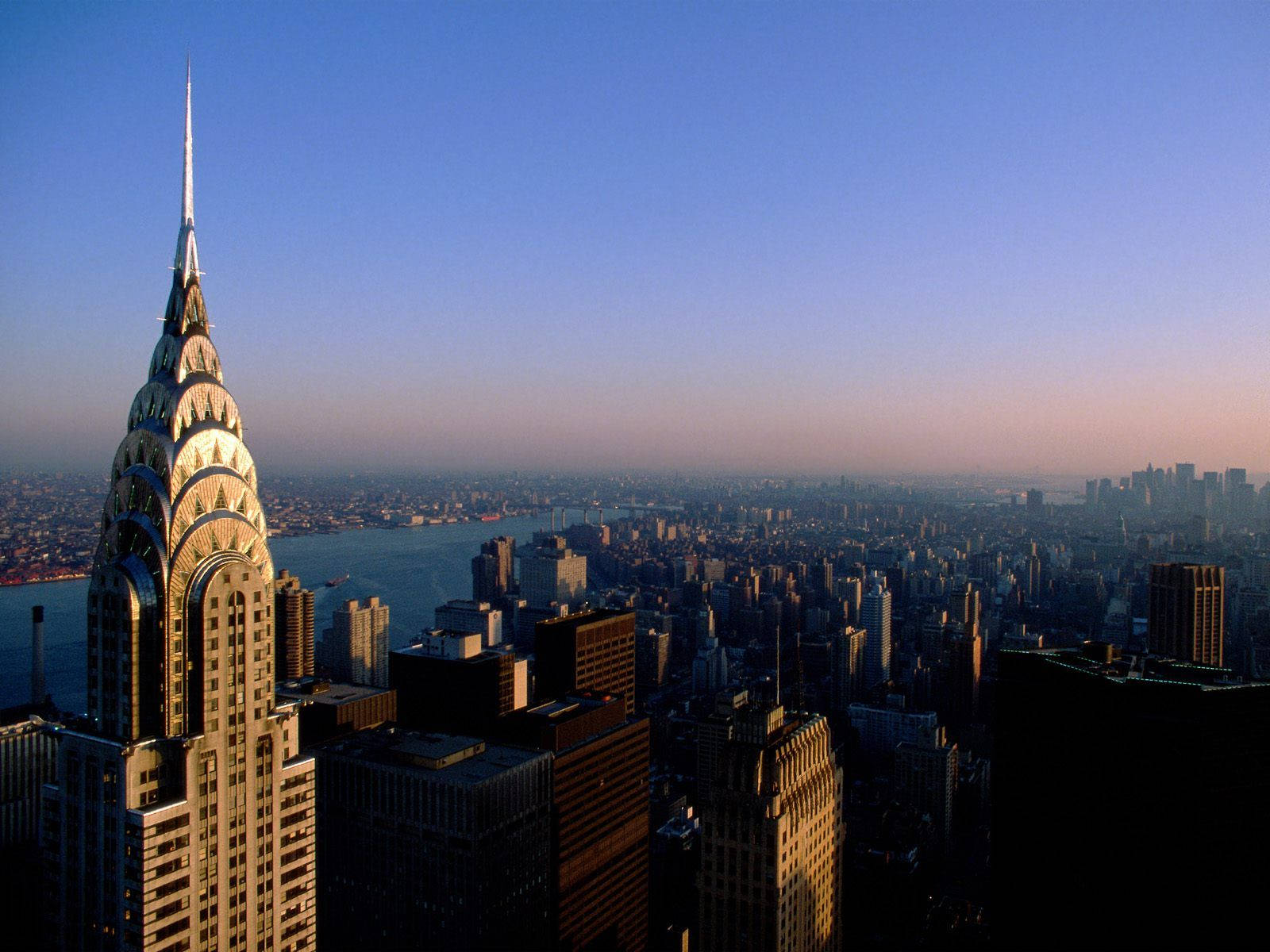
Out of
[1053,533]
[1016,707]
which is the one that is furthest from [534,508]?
[1016,707]

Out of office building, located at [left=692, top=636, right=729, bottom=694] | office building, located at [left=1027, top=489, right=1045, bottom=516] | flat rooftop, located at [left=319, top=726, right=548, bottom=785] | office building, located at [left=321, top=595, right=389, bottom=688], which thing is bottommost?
office building, located at [left=692, top=636, right=729, bottom=694]

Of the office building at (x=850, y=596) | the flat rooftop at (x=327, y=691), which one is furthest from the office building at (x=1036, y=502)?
the flat rooftop at (x=327, y=691)

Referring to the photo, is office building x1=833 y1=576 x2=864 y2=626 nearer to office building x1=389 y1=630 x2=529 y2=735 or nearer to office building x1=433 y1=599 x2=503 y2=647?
office building x1=433 y1=599 x2=503 y2=647

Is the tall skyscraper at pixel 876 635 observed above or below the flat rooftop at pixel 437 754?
below

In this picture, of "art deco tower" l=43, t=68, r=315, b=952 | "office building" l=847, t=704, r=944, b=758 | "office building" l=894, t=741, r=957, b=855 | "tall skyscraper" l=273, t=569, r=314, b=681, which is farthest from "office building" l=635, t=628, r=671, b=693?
"art deco tower" l=43, t=68, r=315, b=952

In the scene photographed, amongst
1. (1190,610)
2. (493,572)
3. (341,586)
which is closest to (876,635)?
(1190,610)

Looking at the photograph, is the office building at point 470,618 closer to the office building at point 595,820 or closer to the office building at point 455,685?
the office building at point 455,685
